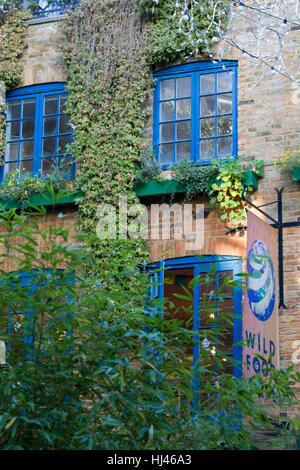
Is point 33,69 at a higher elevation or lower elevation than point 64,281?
higher

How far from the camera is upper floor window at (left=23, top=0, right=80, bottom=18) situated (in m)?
11.4

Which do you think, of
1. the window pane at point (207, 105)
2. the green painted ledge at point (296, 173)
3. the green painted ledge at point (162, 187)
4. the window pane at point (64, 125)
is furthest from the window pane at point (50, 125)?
the green painted ledge at point (296, 173)

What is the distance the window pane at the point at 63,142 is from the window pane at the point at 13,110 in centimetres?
91

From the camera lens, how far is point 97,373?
4.36 m

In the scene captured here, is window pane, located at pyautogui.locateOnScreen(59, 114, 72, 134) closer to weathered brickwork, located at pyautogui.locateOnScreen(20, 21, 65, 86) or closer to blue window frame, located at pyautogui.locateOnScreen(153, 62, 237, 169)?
weathered brickwork, located at pyautogui.locateOnScreen(20, 21, 65, 86)

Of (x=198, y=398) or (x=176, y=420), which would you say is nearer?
(x=176, y=420)

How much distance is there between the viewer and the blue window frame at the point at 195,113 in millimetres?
9906

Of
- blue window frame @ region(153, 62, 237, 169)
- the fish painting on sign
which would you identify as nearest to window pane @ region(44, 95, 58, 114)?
blue window frame @ region(153, 62, 237, 169)

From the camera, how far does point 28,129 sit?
1127cm

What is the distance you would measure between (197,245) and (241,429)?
198 inches

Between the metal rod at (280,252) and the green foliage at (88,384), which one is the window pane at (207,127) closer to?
the metal rod at (280,252)

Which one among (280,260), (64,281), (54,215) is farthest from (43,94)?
(64,281)

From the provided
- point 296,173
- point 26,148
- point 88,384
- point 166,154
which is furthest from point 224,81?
point 88,384

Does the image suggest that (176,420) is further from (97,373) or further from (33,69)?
(33,69)
